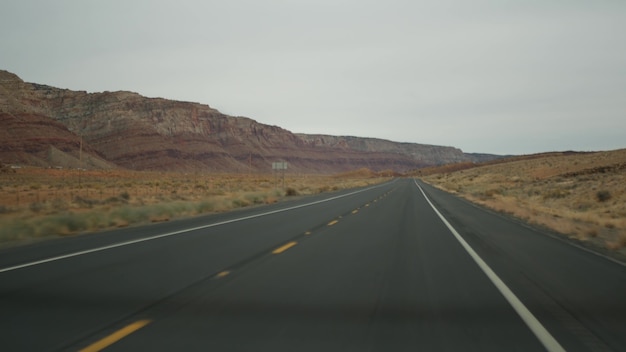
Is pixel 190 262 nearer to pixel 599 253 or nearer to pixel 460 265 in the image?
pixel 460 265

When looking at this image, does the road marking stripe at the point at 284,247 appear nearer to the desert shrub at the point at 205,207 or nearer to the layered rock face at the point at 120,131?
the desert shrub at the point at 205,207

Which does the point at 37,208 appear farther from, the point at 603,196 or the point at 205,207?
the point at 603,196

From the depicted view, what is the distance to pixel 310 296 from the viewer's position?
22.7 ft

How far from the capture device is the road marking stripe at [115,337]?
4.71 meters

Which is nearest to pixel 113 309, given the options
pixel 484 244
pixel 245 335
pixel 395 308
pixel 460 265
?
pixel 245 335

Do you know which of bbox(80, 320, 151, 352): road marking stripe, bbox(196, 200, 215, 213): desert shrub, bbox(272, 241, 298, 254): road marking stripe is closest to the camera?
bbox(80, 320, 151, 352): road marking stripe

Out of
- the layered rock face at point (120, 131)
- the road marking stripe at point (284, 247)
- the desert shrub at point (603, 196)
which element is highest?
the layered rock face at point (120, 131)

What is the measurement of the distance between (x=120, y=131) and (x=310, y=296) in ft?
450

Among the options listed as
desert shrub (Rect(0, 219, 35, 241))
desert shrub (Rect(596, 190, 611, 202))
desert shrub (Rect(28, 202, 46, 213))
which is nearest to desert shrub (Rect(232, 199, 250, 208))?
desert shrub (Rect(28, 202, 46, 213))

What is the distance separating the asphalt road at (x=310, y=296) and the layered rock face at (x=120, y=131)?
3930 inches

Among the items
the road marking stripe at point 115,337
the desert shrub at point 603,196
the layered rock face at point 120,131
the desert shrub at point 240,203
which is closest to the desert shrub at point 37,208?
the desert shrub at point 240,203

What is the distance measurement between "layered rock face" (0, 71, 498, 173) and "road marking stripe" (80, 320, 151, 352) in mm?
104060

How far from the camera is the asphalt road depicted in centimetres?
507

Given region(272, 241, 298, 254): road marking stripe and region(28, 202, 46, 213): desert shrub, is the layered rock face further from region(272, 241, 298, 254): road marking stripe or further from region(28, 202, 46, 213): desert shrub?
region(272, 241, 298, 254): road marking stripe
